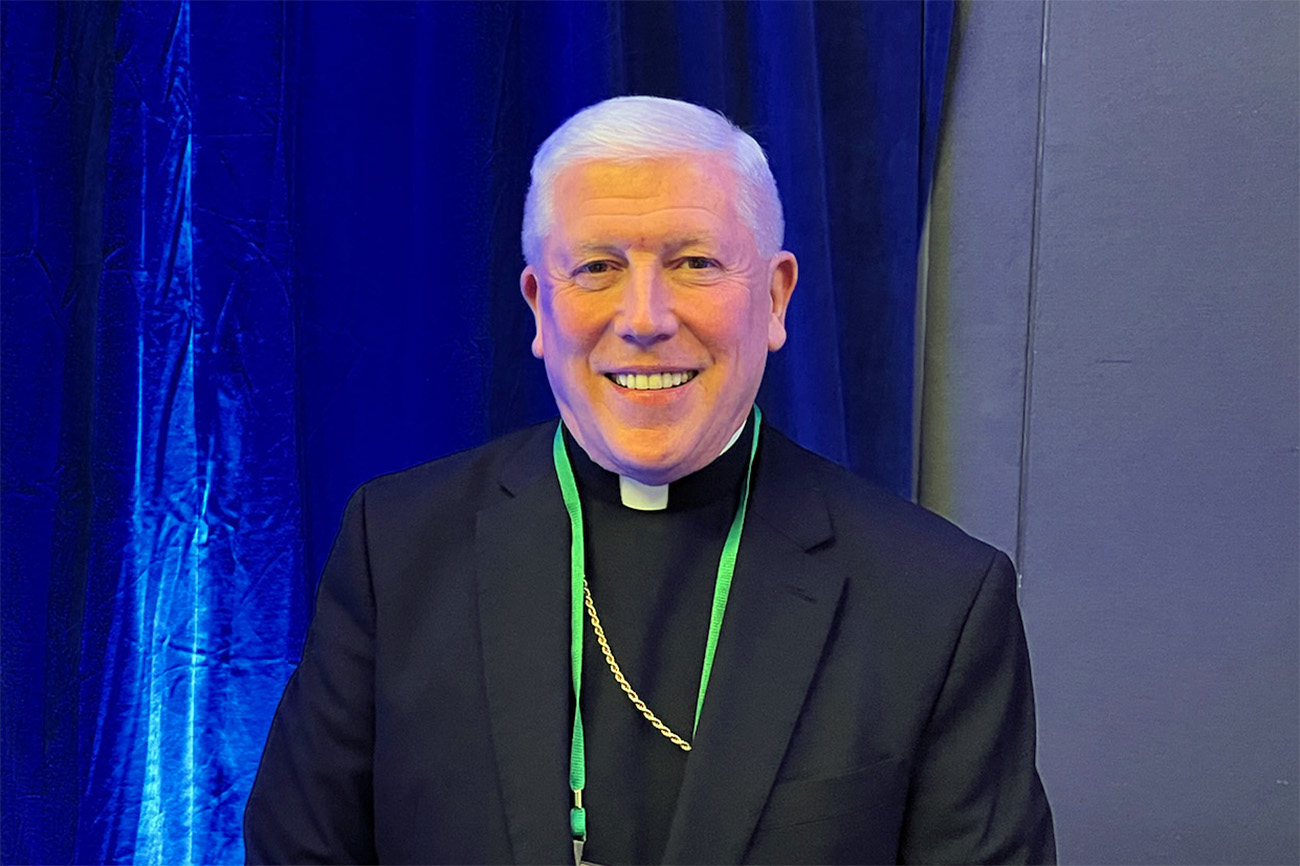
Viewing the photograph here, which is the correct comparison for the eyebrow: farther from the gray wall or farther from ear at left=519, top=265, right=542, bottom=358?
the gray wall

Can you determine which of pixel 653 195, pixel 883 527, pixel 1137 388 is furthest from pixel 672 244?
pixel 1137 388

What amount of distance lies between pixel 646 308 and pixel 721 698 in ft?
1.33

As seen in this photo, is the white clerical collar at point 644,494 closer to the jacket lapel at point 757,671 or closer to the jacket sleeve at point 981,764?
the jacket lapel at point 757,671

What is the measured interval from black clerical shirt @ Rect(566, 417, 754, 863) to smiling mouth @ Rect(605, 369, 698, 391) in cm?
15

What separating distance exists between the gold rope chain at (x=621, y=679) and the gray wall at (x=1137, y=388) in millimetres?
1177

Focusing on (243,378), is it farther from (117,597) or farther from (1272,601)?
(1272,601)

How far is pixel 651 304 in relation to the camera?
4.09 feet

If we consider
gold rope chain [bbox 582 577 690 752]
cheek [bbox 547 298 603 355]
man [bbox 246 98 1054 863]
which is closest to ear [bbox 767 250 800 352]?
man [bbox 246 98 1054 863]

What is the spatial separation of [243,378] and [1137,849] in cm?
186

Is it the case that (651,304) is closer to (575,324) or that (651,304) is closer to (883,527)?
(575,324)

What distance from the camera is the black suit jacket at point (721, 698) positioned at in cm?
127

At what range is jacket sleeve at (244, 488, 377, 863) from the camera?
136 centimetres

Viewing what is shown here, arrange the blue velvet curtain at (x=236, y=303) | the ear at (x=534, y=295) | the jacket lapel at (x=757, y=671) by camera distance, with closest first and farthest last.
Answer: the jacket lapel at (x=757, y=671), the ear at (x=534, y=295), the blue velvet curtain at (x=236, y=303)

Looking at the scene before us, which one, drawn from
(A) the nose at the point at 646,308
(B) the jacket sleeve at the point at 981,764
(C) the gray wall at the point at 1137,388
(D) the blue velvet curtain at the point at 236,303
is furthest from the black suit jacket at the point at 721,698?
(C) the gray wall at the point at 1137,388
